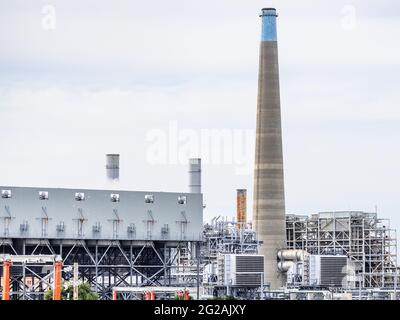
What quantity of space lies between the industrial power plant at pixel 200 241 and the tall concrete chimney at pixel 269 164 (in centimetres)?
7

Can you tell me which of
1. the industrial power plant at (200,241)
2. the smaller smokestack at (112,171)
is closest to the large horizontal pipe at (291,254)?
the industrial power plant at (200,241)

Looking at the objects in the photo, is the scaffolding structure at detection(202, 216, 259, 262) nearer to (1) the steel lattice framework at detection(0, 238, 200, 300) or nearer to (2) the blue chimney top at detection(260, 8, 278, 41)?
(1) the steel lattice framework at detection(0, 238, 200, 300)

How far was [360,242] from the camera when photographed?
87.1 metres

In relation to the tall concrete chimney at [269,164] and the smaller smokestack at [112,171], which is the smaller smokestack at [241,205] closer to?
the tall concrete chimney at [269,164]

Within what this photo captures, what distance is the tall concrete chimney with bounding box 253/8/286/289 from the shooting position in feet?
279

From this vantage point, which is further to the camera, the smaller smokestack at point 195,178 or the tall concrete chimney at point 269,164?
the tall concrete chimney at point 269,164

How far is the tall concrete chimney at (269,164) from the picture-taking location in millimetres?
85188

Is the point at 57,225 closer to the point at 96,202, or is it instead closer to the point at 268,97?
the point at 96,202

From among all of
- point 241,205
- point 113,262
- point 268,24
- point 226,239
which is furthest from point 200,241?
point 268,24

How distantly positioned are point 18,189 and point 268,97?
66.5 feet

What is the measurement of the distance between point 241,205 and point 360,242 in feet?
30.3

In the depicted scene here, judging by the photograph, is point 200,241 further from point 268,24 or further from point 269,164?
point 268,24

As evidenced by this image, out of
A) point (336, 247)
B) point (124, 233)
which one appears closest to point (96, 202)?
point (124, 233)

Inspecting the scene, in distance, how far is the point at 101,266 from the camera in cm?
7688
